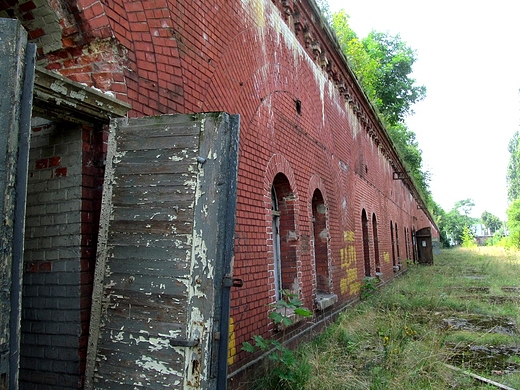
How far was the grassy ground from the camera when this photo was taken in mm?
4735

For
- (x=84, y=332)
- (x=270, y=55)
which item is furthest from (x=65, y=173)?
(x=270, y=55)

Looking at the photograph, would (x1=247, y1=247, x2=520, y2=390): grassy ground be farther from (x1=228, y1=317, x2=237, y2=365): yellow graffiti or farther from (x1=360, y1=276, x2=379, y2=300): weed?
(x1=228, y1=317, x2=237, y2=365): yellow graffiti

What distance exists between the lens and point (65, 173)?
291 cm

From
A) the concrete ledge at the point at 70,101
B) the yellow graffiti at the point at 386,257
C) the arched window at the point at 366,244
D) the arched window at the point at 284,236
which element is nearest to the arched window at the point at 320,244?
the arched window at the point at 284,236

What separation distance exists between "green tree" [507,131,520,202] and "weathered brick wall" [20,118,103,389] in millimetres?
72660

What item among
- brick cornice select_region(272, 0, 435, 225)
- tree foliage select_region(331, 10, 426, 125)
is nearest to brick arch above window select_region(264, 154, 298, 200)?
brick cornice select_region(272, 0, 435, 225)

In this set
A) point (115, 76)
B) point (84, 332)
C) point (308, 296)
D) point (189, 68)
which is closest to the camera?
point (84, 332)

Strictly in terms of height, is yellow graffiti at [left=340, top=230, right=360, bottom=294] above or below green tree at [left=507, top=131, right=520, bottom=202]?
below

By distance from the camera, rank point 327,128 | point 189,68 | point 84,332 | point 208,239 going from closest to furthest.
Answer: point 208,239, point 84,332, point 189,68, point 327,128

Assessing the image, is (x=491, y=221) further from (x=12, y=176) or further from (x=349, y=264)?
(x=12, y=176)

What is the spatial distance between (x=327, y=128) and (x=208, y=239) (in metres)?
6.95

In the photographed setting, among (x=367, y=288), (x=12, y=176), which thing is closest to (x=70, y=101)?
(x=12, y=176)

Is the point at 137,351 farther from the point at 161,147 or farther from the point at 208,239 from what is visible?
the point at 161,147

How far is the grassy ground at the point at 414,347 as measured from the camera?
4.73 meters
